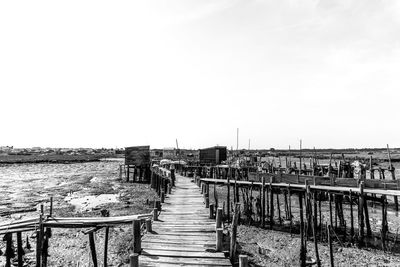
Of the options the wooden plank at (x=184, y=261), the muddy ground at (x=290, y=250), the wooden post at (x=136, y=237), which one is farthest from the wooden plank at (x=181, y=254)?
the muddy ground at (x=290, y=250)

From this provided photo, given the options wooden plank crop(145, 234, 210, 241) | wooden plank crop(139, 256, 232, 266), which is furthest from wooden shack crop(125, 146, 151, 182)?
wooden plank crop(139, 256, 232, 266)

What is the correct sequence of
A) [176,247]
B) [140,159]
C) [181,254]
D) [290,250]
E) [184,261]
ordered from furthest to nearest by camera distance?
[140,159] → [290,250] → [176,247] → [181,254] → [184,261]

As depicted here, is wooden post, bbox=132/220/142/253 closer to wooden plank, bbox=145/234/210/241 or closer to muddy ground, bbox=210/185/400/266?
wooden plank, bbox=145/234/210/241

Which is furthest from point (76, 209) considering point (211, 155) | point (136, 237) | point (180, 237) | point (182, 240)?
point (211, 155)

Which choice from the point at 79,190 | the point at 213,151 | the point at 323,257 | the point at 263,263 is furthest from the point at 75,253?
the point at 213,151

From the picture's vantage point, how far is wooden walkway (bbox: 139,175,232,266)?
9.08 m

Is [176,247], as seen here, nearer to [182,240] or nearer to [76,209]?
[182,240]

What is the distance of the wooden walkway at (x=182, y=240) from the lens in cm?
908

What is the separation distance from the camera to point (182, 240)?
10.7 metres

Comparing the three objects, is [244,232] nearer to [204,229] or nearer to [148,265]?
[204,229]

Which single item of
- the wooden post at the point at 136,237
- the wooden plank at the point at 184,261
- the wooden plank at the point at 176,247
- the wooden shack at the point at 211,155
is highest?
the wooden shack at the point at 211,155

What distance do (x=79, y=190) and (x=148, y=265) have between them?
2964 centimetres

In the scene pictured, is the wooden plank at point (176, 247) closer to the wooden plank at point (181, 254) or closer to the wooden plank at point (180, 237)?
the wooden plank at point (181, 254)

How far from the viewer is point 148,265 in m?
8.82
